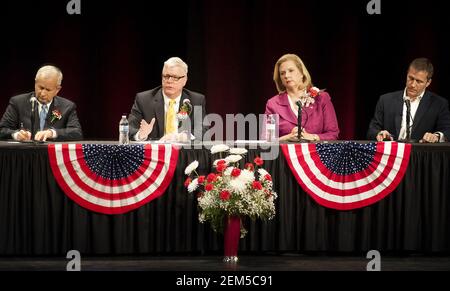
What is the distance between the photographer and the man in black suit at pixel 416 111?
18.7ft

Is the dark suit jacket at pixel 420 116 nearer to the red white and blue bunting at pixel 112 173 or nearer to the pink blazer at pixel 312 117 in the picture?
the pink blazer at pixel 312 117

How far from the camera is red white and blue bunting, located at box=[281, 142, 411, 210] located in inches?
203

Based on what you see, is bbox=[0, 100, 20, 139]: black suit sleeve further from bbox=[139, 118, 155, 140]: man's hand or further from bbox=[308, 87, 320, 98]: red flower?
bbox=[308, 87, 320, 98]: red flower

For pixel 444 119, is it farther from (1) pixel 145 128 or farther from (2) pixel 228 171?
(1) pixel 145 128

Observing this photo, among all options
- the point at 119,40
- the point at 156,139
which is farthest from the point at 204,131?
the point at 119,40

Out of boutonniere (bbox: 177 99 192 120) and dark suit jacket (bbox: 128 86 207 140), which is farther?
dark suit jacket (bbox: 128 86 207 140)

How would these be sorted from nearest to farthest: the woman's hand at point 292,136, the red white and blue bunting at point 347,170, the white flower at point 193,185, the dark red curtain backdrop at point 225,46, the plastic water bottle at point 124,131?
the white flower at point 193,185 → the red white and blue bunting at point 347,170 → the plastic water bottle at point 124,131 → the woman's hand at point 292,136 → the dark red curtain backdrop at point 225,46

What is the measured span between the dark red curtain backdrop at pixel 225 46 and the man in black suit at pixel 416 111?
1.54 metres

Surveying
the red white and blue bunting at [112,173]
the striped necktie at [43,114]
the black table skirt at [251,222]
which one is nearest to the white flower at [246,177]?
the black table skirt at [251,222]

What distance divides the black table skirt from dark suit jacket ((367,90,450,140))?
2.04 ft

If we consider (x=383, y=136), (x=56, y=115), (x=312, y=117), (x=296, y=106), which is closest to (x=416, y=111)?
(x=383, y=136)

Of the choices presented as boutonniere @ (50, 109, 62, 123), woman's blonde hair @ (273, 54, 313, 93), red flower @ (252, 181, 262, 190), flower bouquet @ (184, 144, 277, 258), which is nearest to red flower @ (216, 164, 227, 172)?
flower bouquet @ (184, 144, 277, 258)

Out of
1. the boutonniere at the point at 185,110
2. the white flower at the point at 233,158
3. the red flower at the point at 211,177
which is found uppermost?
the boutonniere at the point at 185,110

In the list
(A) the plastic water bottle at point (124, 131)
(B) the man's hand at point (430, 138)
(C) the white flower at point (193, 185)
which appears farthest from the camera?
(B) the man's hand at point (430, 138)
